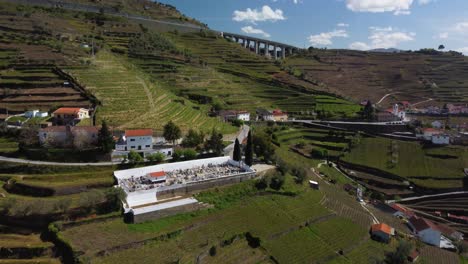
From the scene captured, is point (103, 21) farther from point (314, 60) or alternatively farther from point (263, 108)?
point (314, 60)

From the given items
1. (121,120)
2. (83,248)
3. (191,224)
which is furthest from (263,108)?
(83,248)

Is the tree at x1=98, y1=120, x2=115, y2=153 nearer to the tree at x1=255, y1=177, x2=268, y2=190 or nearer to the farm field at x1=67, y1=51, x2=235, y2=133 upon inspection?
the farm field at x1=67, y1=51, x2=235, y2=133

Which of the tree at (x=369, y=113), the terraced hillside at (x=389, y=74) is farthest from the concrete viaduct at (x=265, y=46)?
the tree at (x=369, y=113)

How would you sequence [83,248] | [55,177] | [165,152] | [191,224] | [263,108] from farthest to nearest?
[263,108]
[165,152]
[55,177]
[191,224]
[83,248]

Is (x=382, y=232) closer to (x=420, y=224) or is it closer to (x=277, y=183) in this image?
(x=420, y=224)

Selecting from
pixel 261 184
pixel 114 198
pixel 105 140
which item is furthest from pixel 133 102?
pixel 261 184

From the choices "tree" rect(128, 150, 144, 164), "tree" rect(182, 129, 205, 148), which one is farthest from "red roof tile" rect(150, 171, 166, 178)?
"tree" rect(182, 129, 205, 148)

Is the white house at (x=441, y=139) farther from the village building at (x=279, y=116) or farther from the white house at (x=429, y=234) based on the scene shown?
the village building at (x=279, y=116)
